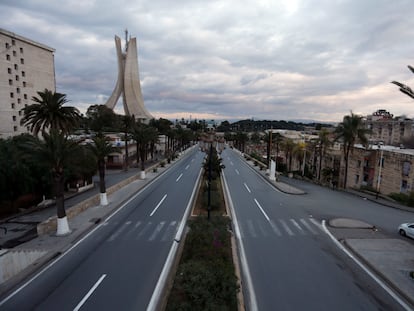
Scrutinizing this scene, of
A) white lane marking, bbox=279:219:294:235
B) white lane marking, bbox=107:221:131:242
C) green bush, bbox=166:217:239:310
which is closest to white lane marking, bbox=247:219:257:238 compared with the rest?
white lane marking, bbox=279:219:294:235

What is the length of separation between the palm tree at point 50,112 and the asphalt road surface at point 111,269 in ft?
41.6

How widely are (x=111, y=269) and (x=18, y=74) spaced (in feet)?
251

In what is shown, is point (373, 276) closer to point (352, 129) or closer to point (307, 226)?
point (307, 226)

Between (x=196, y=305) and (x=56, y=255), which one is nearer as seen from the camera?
(x=196, y=305)

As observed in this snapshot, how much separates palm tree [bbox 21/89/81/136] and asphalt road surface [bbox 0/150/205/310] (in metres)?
12.7

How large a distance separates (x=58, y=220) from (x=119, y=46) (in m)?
114

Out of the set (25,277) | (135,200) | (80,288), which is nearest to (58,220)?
(25,277)

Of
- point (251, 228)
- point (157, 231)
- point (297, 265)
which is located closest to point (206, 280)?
point (297, 265)

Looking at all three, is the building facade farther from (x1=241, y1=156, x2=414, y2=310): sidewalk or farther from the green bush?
(x1=241, y1=156, x2=414, y2=310): sidewalk

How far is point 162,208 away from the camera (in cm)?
2108

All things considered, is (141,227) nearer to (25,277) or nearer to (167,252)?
(167,252)

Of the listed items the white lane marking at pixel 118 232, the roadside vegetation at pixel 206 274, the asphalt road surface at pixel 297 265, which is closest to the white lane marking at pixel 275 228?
the asphalt road surface at pixel 297 265

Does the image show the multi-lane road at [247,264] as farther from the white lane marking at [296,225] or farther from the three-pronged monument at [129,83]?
the three-pronged monument at [129,83]

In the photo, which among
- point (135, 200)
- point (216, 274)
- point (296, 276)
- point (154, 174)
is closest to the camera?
point (216, 274)
